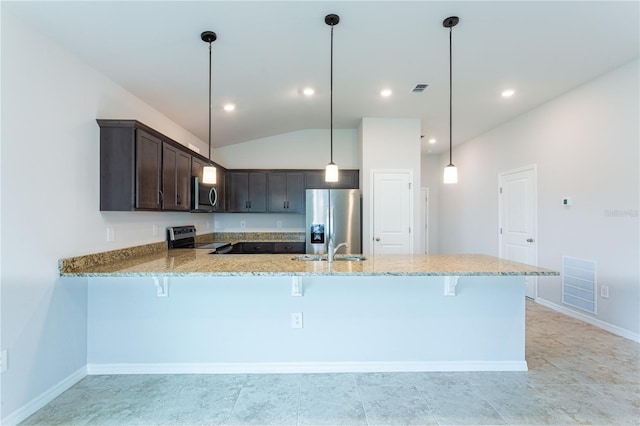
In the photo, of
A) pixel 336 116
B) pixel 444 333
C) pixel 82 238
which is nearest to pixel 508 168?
pixel 336 116

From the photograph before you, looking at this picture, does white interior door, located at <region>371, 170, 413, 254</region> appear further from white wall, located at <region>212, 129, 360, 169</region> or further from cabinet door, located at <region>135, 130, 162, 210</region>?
cabinet door, located at <region>135, 130, 162, 210</region>

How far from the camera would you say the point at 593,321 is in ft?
11.6

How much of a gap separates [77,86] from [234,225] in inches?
134

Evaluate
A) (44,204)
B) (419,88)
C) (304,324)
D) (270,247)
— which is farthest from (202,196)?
(419,88)

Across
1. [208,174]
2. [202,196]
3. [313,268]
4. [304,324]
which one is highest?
[208,174]

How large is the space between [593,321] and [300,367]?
11.0 feet

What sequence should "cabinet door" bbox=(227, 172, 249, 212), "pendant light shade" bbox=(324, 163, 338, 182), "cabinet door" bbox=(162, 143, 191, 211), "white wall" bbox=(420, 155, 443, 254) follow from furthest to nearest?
"white wall" bbox=(420, 155, 443, 254) < "cabinet door" bbox=(227, 172, 249, 212) < "cabinet door" bbox=(162, 143, 191, 211) < "pendant light shade" bbox=(324, 163, 338, 182)

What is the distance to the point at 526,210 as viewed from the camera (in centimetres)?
455

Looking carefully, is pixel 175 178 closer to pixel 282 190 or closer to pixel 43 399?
pixel 43 399

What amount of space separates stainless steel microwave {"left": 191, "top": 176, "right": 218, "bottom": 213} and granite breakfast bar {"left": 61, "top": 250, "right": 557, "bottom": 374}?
4.57ft

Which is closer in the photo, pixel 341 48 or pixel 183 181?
pixel 341 48

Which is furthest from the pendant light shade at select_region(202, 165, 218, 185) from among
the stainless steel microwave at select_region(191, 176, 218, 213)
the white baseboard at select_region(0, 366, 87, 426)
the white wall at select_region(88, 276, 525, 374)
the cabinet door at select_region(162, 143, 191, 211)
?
the white baseboard at select_region(0, 366, 87, 426)

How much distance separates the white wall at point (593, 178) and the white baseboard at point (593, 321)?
0.4 inches

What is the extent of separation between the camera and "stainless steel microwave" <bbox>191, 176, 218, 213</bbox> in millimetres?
3796
